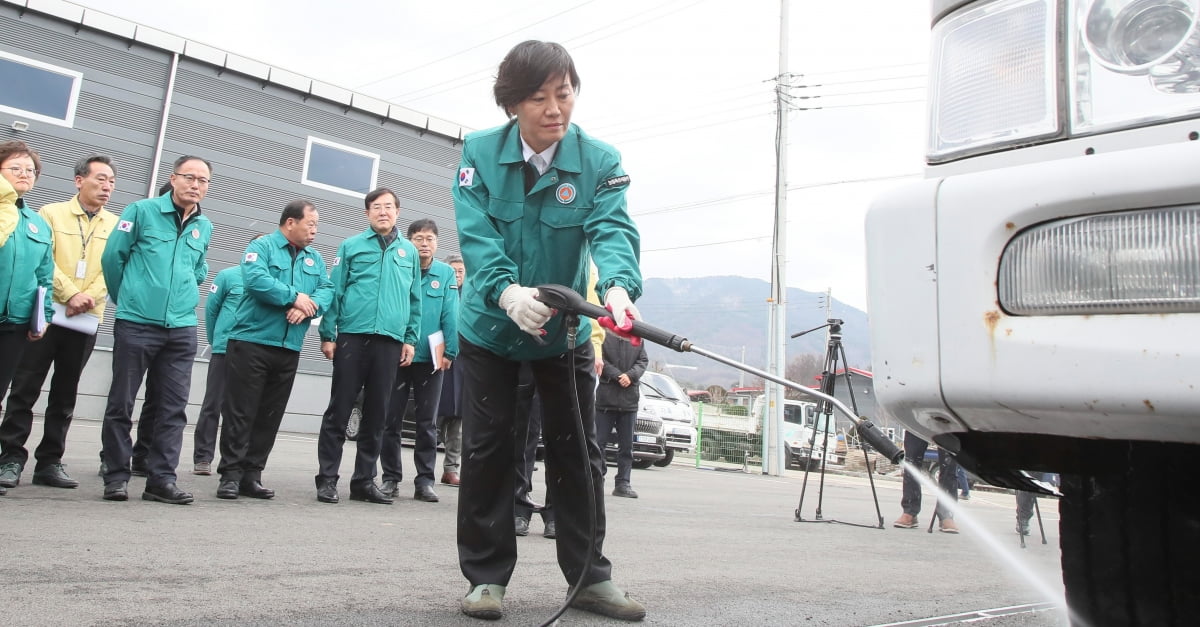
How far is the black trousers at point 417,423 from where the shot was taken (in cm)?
632

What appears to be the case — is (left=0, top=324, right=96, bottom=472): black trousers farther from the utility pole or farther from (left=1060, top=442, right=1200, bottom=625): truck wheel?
the utility pole

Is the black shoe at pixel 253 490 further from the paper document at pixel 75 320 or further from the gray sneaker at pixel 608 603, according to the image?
the gray sneaker at pixel 608 603

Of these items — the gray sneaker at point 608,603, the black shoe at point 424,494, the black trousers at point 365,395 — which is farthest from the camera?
the black shoe at point 424,494

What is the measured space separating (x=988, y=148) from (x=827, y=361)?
5.39 metres

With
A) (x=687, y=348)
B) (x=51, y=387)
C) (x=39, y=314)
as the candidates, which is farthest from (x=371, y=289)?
(x=687, y=348)

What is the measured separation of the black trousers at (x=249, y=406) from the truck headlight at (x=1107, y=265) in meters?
4.88

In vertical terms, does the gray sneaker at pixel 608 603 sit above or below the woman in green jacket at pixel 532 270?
below

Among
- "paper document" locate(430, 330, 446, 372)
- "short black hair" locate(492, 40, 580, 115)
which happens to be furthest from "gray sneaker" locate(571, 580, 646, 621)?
"paper document" locate(430, 330, 446, 372)

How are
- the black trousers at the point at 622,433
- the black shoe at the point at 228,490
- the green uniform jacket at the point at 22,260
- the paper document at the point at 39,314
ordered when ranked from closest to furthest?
the green uniform jacket at the point at 22,260
the paper document at the point at 39,314
the black shoe at the point at 228,490
the black trousers at the point at 622,433

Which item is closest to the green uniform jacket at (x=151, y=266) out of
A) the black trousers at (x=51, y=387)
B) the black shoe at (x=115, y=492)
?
the black trousers at (x=51, y=387)

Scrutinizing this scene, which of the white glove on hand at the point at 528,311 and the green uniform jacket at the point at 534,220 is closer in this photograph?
the white glove on hand at the point at 528,311

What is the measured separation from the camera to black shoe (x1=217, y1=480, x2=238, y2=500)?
5.25 meters

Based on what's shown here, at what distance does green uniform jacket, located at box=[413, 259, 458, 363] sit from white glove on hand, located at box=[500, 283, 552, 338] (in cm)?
410

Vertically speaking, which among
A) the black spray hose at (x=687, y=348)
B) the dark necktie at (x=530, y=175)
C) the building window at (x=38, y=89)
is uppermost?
the building window at (x=38, y=89)
